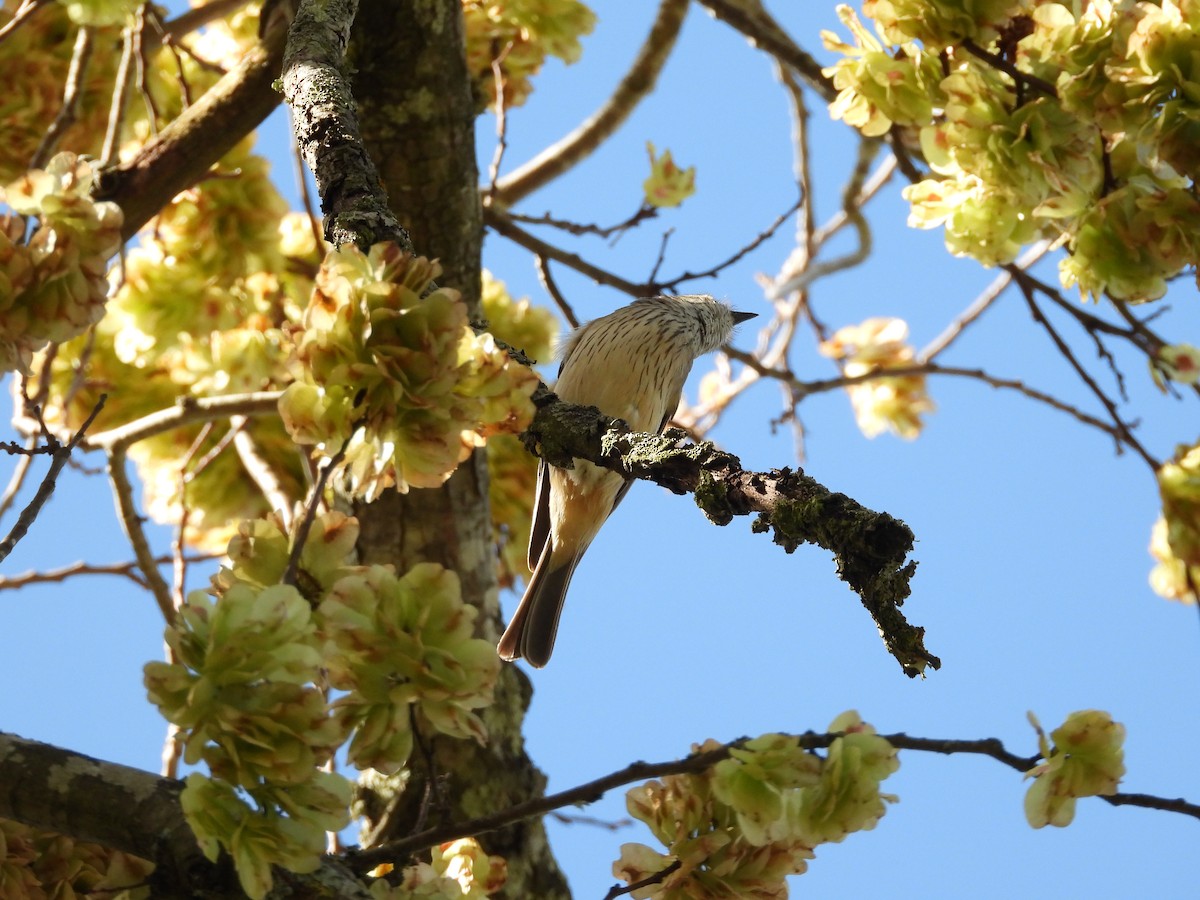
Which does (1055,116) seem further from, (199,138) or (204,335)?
(204,335)

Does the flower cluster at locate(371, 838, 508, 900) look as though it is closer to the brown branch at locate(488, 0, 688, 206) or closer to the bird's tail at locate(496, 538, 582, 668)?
the bird's tail at locate(496, 538, 582, 668)

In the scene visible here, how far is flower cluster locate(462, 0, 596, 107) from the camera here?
368cm

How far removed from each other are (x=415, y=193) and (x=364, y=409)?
1.97 meters

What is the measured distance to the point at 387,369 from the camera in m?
1.45

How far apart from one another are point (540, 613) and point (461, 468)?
2.34 feet

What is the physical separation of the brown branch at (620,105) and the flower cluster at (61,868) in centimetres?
338

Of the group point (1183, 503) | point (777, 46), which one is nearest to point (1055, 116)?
point (1183, 503)

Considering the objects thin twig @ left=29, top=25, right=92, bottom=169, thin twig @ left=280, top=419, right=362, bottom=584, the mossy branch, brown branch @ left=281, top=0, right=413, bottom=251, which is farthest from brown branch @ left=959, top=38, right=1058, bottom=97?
thin twig @ left=29, top=25, right=92, bottom=169

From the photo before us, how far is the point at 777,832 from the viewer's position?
4.77 ft

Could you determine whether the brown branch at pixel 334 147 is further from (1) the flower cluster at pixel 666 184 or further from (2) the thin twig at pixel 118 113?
(1) the flower cluster at pixel 666 184

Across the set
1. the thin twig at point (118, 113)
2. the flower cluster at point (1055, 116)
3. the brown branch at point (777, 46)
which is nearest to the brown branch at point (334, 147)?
the flower cluster at point (1055, 116)

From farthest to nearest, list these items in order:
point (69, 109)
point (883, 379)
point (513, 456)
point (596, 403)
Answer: point (883, 379) < point (596, 403) < point (513, 456) < point (69, 109)

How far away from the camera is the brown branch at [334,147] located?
5.80 ft

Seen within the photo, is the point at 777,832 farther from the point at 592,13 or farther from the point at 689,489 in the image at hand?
the point at 592,13
